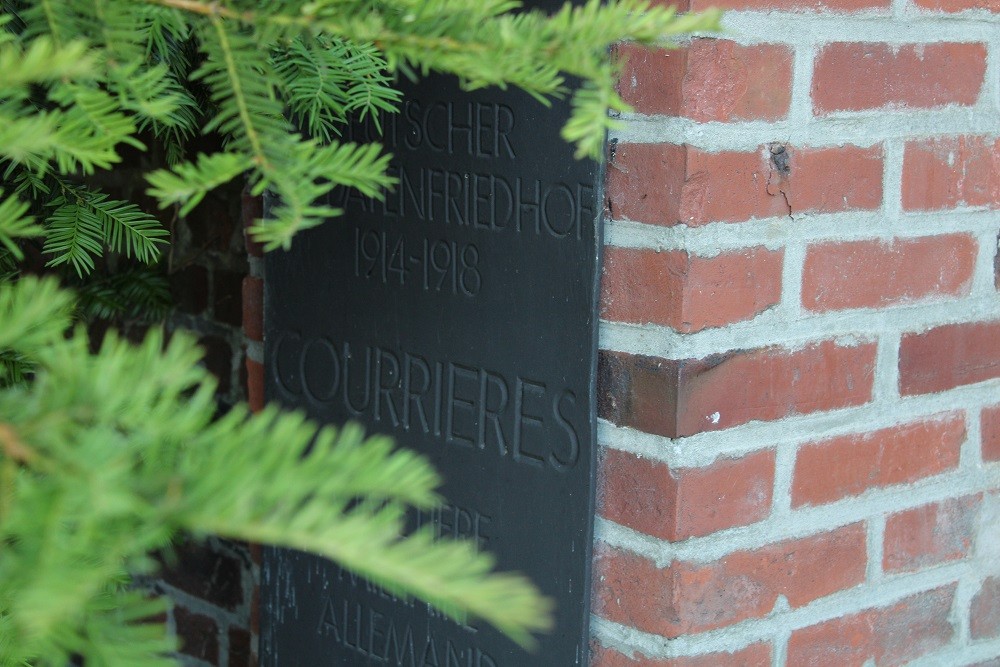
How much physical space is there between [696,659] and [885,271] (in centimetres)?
37

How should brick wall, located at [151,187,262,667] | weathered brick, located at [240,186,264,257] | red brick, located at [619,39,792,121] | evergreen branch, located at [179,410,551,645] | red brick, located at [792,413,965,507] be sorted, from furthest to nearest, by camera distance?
brick wall, located at [151,187,262,667]
weathered brick, located at [240,186,264,257]
red brick, located at [792,413,965,507]
red brick, located at [619,39,792,121]
evergreen branch, located at [179,410,551,645]

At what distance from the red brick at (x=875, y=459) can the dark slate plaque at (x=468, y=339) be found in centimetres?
20

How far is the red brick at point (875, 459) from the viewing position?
97 centimetres

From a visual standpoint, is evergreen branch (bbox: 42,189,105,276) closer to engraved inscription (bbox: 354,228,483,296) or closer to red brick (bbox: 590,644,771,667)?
engraved inscription (bbox: 354,228,483,296)

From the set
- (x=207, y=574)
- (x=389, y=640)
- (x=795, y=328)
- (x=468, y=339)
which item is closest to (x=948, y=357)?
(x=795, y=328)

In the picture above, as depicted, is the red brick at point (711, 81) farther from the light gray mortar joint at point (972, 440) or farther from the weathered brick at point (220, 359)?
the weathered brick at point (220, 359)

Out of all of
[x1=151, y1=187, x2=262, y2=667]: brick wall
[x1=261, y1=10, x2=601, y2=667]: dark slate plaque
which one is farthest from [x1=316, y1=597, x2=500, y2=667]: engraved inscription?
[x1=151, y1=187, x2=262, y2=667]: brick wall

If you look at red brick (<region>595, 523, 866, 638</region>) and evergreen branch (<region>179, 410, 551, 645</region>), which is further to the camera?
red brick (<region>595, 523, 866, 638</region>)

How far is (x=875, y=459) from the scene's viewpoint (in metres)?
1.02

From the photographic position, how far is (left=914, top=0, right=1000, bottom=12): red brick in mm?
973

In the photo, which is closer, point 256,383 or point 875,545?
point 875,545

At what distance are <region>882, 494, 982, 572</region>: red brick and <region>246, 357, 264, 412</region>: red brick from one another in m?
0.70

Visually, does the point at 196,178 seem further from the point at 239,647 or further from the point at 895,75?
the point at 239,647

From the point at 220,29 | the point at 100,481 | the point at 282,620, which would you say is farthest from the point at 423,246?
A: the point at 100,481
